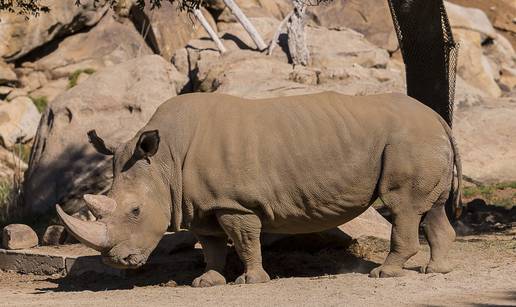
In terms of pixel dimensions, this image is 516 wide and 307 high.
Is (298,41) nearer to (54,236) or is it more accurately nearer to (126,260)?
(54,236)

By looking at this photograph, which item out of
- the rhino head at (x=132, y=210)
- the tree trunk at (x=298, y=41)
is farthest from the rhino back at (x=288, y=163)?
the tree trunk at (x=298, y=41)

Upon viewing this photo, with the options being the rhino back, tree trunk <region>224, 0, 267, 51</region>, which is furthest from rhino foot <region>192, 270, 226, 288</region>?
tree trunk <region>224, 0, 267, 51</region>

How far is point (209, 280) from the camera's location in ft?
30.5

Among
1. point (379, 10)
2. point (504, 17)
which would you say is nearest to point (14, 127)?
point (379, 10)

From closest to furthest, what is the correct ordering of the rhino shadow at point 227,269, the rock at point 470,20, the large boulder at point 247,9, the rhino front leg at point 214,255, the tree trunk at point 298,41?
the rhino front leg at point 214,255 → the rhino shadow at point 227,269 → the tree trunk at point 298,41 → the large boulder at point 247,9 → the rock at point 470,20

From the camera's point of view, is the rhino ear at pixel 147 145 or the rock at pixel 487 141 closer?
the rhino ear at pixel 147 145

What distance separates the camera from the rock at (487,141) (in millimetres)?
16938

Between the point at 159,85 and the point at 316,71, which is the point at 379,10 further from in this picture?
the point at 159,85

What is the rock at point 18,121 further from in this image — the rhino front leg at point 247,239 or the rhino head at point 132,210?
the rhino front leg at point 247,239

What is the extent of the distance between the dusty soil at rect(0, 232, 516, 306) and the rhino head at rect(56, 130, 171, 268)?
0.41m

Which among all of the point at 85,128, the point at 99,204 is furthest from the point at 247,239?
the point at 85,128

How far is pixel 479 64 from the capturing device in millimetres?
26000

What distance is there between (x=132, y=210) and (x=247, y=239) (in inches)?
41.5

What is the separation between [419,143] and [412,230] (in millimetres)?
773
